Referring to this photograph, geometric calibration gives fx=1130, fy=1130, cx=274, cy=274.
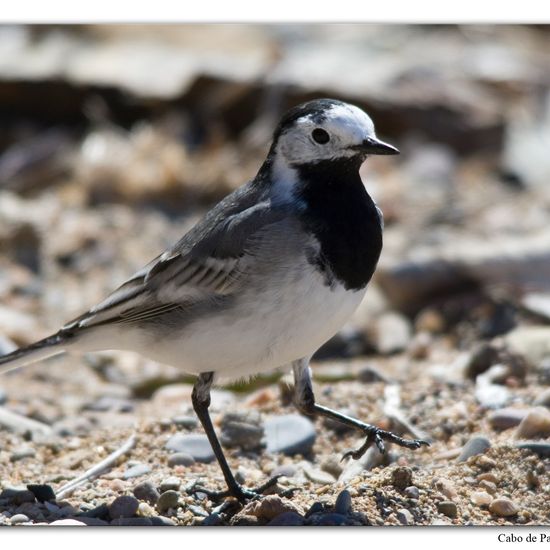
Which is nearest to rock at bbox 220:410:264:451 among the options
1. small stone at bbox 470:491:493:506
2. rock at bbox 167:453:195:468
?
rock at bbox 167:453:195:468

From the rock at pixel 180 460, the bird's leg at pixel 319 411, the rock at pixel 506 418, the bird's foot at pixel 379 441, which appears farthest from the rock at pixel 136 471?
the rock at pixel 506 418

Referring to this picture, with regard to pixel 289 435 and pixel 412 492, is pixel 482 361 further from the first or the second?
pixel 412 492

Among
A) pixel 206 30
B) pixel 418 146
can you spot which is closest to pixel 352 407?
pixel 418 146

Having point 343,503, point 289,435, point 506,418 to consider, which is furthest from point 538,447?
point 289,435

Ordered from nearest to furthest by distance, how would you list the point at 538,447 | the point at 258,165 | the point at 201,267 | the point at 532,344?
the point at 201,267 < the point at 538,447 < the point at 532,344 < the point at 258,165

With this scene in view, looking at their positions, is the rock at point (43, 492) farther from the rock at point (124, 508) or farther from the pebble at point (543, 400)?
the pebble at point (543, 400)

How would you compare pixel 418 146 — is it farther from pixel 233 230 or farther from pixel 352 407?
pixel 233 230

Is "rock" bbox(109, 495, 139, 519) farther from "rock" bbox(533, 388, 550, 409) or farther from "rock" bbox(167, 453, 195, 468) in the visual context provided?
"rock" bbox(533, 388, 550, 409)
